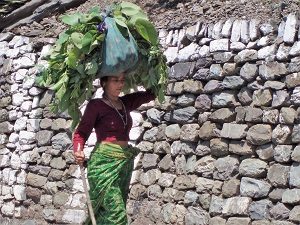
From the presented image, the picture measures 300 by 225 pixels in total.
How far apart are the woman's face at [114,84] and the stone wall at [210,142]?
5.48ft

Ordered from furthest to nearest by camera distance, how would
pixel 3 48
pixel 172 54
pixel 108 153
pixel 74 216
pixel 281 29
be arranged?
pixel 3 48 → pixel 74 216 → pixel 172 54 → pixel 281 29 → pixel 108 153

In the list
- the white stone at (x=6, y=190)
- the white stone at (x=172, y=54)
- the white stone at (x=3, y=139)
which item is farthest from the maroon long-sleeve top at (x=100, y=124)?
the white stone at (x=3, y=139)

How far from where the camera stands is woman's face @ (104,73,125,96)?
19.5ft

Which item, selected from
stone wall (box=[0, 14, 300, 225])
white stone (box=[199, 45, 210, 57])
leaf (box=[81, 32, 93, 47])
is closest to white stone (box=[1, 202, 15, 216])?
stone wall (box=[0, 14, 300, 225])

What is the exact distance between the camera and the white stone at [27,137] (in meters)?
9.47

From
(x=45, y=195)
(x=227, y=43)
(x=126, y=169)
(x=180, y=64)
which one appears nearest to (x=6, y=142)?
(x=45, y=195)

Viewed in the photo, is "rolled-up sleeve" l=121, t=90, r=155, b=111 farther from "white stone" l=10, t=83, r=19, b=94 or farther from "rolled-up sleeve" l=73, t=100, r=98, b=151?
"white stone" l=10, t=83, r=19, b=94

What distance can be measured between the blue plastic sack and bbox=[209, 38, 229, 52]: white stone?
1890 millimetres

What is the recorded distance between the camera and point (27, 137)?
9.50 m

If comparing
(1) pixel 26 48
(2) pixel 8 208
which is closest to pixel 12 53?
(1) pixel 26 48

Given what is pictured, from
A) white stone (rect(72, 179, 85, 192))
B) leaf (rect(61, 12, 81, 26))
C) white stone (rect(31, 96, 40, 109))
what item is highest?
leaf (rect(61, 12, 81, 26))

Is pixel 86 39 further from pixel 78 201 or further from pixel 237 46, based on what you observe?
pixel 78 201

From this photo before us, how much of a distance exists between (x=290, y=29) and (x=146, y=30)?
1.64 meters

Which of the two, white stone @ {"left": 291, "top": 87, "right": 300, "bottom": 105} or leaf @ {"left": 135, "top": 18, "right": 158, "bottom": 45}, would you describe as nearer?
leaf @ {"left": 135, "top": 18, "right": 158, "bottom": 45}
